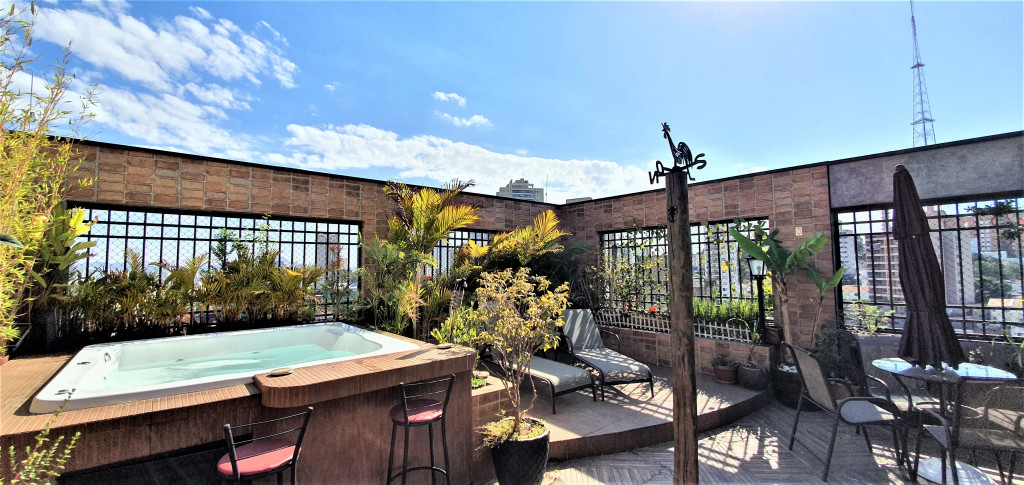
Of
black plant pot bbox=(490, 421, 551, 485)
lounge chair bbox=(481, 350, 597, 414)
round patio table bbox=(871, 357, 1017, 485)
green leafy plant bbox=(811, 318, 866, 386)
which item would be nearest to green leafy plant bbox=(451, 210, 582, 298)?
lounge chair bbox=(481, 350, 597, 414)

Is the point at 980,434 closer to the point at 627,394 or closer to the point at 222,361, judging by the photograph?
the point at 627,394

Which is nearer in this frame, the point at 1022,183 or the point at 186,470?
the point at 186,470

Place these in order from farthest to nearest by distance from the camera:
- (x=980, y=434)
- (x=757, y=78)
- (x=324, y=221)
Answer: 1. (x=324, y=221)
2. (x=757, y=78)
3. (x=980, y=434)

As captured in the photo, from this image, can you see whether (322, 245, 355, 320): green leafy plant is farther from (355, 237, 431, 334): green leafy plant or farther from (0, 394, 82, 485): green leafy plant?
(0, 394, 82, 485): green leafy plant

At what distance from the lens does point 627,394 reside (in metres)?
5.35

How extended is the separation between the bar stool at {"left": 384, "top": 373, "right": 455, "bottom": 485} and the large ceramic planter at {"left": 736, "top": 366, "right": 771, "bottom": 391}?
455 cm

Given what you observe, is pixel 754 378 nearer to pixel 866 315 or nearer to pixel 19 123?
pixel 866 315

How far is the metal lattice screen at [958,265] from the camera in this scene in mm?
5012

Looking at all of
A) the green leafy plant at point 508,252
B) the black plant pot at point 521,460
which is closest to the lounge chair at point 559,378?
the black plant pot at point 521,460

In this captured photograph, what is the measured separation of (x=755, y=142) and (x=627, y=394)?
495cm

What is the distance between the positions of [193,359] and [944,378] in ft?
25.7

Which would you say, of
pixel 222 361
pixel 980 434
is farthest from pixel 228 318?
pixel 980 434

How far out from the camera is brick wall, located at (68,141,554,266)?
5.08 meters

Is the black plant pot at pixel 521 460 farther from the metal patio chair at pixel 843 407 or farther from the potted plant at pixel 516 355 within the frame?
the metal patio chair at pixel 843 407
